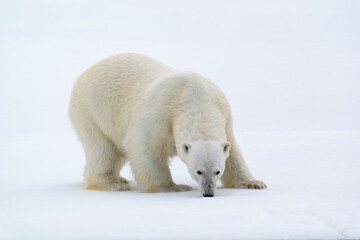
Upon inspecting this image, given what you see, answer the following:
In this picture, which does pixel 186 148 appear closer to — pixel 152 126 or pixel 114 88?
pixel 152 126

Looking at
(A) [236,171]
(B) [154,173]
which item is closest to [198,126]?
(B) [154,173]

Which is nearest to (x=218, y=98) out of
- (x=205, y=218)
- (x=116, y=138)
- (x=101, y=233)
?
(x=116, y=138)

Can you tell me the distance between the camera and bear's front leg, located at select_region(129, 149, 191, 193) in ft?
18.2

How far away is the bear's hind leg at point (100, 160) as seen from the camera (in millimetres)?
6207

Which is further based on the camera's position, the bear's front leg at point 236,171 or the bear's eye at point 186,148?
the bear's front leg at point 236,171

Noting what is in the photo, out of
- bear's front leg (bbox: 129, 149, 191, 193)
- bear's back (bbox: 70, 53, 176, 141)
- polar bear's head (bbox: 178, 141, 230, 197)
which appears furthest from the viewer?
bear's back (bbox: 70, 53, 176, 141)

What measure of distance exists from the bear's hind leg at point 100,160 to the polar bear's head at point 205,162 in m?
1.31

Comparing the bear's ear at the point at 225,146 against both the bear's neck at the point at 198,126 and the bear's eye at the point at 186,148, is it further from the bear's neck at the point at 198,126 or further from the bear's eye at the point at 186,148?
the bear's eye at the point at 186,148

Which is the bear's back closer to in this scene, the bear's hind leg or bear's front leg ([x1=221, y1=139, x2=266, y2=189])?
the bear's hind leg

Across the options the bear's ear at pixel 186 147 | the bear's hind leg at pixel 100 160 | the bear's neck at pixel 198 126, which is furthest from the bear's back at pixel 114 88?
the bear's ear at pixel 186 147

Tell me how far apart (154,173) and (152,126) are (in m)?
0.46

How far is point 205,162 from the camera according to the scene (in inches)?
195

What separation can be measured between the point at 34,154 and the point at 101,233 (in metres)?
5.29

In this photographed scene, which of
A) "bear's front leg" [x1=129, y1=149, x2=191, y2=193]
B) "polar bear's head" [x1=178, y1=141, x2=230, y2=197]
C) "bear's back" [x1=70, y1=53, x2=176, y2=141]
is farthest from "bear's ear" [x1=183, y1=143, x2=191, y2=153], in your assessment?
"bear's back" [x1=70, y1=53, x2=176, y2=141]
